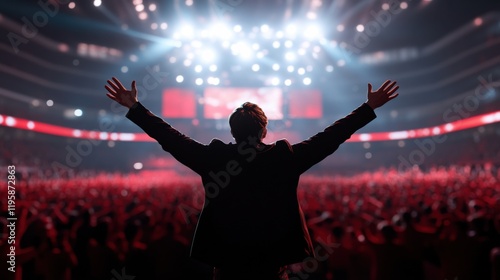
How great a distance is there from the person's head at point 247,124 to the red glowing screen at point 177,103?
38.5 m

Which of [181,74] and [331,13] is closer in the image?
[331,13]

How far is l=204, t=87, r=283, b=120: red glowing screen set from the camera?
38.6 metres

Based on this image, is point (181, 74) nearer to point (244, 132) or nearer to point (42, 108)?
point (42, 108)

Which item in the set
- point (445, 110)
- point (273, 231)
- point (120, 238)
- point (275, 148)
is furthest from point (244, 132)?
point (445, 110)

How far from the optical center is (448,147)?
39.0 metres

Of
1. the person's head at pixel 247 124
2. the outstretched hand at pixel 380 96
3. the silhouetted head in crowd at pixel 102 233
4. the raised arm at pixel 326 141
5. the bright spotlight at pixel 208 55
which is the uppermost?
the bright spotlight at pixel 208 55

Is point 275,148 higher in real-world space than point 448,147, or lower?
lower

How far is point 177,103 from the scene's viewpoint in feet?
131

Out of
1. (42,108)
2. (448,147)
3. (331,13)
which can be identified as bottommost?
(448,147)

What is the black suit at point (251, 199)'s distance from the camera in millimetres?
2012

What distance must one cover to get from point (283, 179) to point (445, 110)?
144 feet

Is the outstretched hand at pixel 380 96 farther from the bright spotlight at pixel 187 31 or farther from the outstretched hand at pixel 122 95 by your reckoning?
the bright spotlight at pixel 187 31

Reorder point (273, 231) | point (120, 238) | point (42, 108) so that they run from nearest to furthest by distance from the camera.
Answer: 1. point (273, 231)
2. point (120, 238)
3. point (42, 108)

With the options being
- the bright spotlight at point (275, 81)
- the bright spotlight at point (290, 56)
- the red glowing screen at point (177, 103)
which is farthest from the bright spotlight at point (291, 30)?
the red glowing screen at point (177, 103)
